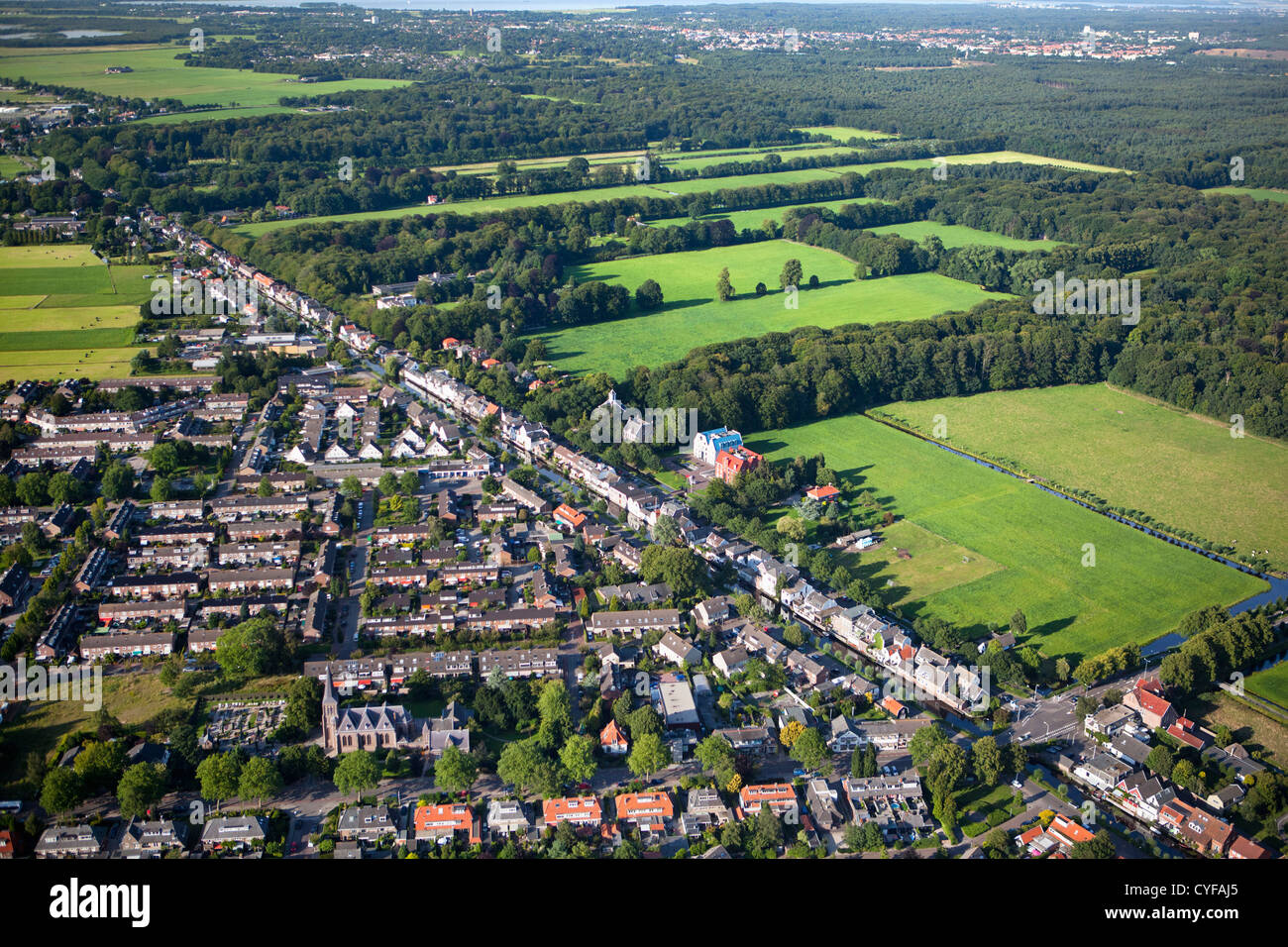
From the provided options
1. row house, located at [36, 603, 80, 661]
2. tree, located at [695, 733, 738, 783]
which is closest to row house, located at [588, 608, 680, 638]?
tree, located at [695, 733, 738, 783]

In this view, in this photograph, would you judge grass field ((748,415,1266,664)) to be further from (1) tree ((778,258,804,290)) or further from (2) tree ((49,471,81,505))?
(2) tree ((49,471,81,505))

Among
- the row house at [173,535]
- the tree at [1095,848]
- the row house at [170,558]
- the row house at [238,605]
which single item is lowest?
the tree at [1095,848]

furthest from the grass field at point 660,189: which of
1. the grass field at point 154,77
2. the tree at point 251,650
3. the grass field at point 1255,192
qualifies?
the tree at point 251,650

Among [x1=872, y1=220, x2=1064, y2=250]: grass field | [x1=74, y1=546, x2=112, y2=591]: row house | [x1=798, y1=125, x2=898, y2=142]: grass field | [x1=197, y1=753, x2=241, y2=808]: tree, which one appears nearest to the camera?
[x1=197, y1=753, x2=241, y2=808]: tree

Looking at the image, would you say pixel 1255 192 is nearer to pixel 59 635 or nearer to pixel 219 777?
pixel 219 777

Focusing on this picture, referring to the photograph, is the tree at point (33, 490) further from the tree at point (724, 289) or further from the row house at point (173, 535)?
the tree at point (724, 289)

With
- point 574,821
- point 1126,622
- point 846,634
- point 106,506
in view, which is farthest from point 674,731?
point 106,506

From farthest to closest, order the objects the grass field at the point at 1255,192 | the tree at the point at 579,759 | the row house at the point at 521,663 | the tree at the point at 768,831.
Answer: the grass field at the point at 1255,192 < the row house at the point at 521,663 < the tree at the point at 579,759 < the tree at the point at 768,831

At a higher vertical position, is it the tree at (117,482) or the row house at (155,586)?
the tree at (117,482)
